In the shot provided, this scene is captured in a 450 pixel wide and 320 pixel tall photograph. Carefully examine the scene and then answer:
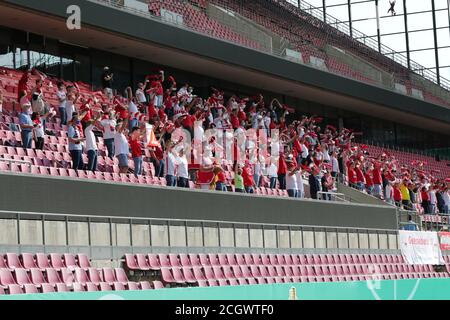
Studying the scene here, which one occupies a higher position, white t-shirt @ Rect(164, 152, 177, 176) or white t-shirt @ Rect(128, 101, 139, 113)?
white t-shirt @ Rect(128, 101, 139, 113)

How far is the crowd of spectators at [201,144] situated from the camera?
1620 cm

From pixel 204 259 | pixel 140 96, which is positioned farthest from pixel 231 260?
pixel 140 96

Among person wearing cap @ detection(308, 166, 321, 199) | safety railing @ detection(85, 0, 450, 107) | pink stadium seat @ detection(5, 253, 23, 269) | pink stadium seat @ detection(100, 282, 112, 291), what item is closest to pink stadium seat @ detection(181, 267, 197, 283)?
pink stadium seat @ detection(100, 282, 112, 291)

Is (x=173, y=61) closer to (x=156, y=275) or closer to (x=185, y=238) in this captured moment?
(x=185, y=238)

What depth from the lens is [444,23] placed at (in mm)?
43594

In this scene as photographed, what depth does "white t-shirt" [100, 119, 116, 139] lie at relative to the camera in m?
16.4

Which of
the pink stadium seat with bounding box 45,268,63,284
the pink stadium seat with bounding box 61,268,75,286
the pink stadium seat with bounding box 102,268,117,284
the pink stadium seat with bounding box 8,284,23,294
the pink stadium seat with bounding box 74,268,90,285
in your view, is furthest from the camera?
the pink stadium seat with bounding box 102,268,117,284

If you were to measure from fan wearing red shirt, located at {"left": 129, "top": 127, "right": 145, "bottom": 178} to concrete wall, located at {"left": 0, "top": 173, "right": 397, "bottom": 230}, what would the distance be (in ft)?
3.10

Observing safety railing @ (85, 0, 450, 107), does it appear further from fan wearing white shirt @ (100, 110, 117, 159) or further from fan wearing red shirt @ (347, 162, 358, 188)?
fan wearing white shirt @ (100, 110, 117, 159)

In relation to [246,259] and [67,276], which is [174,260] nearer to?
[246,259]

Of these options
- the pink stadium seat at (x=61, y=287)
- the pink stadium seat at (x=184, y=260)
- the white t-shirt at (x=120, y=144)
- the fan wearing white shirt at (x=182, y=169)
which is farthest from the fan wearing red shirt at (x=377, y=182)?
the pink stadium seat at (x=61, y=287)

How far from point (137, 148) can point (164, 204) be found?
1162mm

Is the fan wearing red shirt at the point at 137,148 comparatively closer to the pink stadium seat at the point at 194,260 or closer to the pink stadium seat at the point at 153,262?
the pink stadium seat at the point at 194,260

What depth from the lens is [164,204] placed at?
1576cm
